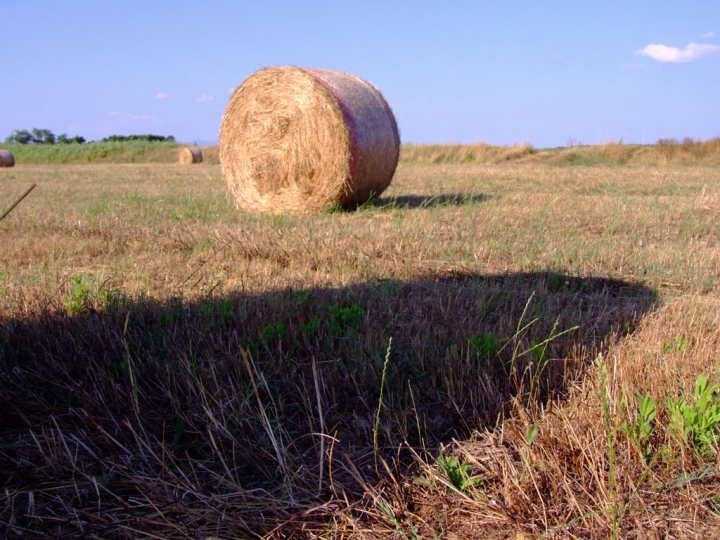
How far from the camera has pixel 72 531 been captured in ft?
5.80

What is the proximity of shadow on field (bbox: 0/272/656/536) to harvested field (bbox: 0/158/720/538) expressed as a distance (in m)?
0.01

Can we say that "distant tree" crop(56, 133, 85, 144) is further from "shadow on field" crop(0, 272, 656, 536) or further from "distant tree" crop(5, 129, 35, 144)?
"shadow on field" crop(0, 272, 656, 536)

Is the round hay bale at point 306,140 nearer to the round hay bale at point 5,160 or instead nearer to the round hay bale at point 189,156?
the round hay bale at point 5,160

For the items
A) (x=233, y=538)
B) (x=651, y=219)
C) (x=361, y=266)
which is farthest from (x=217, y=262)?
(x=651, y=219)

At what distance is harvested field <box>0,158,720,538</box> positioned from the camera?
1.83 meters

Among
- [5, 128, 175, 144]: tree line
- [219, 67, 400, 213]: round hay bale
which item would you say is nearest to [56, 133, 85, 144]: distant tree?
[5, 128, 175, 144]: tree line

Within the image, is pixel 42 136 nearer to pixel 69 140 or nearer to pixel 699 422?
pixel 69 140

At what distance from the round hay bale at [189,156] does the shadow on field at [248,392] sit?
27.7 m

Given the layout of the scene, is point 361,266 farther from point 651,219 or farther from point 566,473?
point 651,219

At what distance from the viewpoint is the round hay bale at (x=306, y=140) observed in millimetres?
8086

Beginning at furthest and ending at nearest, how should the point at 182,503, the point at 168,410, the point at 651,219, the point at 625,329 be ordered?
the point at 651,219
the point at 625,329
the point at 168,410
the point at 182,503

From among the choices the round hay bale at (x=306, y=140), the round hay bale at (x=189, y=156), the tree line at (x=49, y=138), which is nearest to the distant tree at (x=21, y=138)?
the tree line at (x=49, y=138)

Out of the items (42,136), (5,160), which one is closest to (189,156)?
(5,160)

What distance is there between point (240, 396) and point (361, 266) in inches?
88.5
